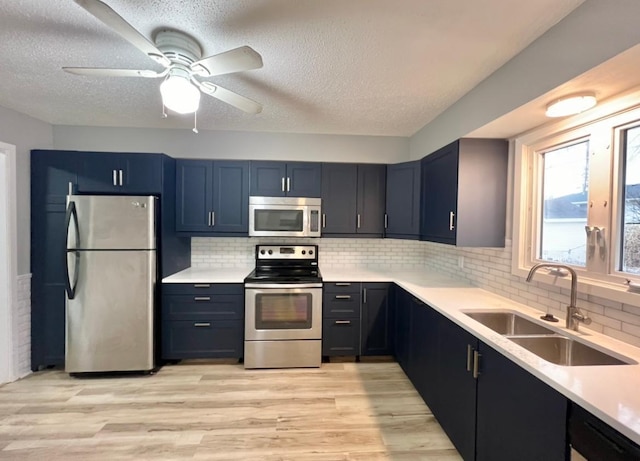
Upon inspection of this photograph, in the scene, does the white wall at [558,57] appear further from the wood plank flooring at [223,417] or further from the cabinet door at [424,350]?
the wood plank flooring at [223,417]

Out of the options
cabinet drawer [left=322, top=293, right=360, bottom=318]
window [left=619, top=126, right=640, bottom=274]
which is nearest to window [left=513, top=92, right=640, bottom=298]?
window [left=619, top=126, right=640, bottom=274]

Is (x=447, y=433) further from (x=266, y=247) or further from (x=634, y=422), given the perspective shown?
(x=266, y=247)

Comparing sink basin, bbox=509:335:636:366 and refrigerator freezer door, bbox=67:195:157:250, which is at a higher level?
refrigerator freezer door, bbox=67:195:157:250

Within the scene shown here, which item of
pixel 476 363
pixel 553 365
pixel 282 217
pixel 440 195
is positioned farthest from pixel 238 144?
pixel 553 365

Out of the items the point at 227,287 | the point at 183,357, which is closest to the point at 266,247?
the point at 227,287

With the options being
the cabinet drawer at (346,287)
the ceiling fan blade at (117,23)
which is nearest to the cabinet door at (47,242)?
the ceiling fan blade at (117,23)

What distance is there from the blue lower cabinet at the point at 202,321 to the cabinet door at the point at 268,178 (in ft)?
3.38

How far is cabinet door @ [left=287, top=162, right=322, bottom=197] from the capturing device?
302 cm

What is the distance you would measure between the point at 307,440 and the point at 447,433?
36.0 inches

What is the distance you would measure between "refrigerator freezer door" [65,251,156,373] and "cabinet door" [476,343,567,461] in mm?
2624

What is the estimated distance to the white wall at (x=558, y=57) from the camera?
3.48 feet

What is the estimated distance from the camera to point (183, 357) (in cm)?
268

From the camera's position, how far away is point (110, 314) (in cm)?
246

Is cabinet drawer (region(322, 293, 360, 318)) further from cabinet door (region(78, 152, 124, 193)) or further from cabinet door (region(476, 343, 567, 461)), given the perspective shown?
cabinet door (region(78, 152, 124, 193))
